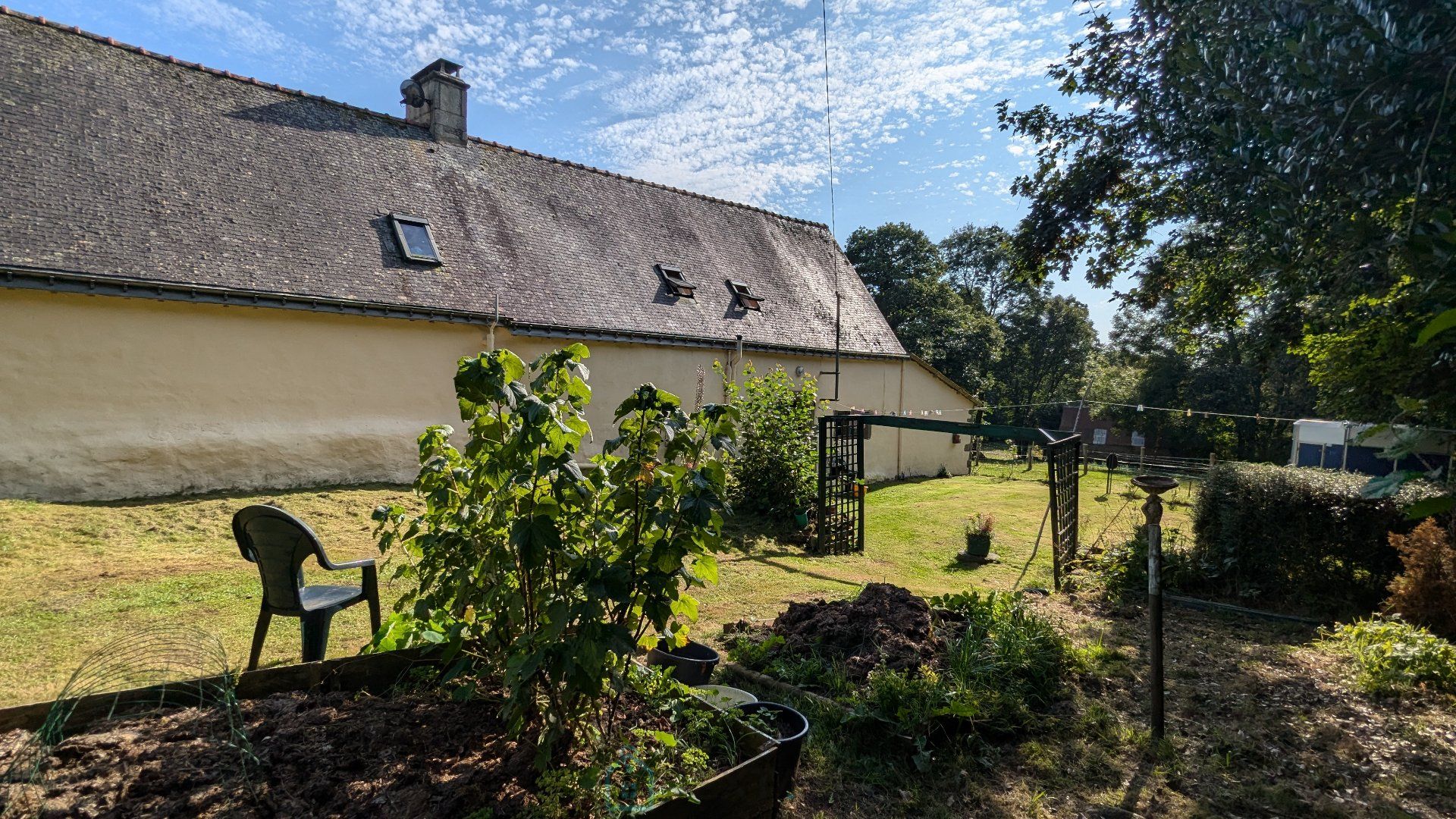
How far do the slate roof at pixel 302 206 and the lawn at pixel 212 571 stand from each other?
289cm

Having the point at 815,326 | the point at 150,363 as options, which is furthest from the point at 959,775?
the point at 815,326

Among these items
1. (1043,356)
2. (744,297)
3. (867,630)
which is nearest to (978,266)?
(1043,356)

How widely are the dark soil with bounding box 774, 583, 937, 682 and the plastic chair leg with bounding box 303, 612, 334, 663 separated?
2.88 metres

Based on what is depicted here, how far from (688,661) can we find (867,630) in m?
1.56

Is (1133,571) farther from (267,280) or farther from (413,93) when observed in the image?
(413,93)

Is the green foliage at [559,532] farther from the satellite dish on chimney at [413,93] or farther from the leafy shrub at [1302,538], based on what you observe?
the satellite dish on chimney at [413,93]

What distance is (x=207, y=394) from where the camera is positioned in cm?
880

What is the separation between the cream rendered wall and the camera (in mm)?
7738

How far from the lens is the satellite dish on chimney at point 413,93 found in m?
14.0

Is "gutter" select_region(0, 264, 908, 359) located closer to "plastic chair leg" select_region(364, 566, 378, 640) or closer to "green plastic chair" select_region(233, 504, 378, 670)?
"green plastic chair" select_region(233, 504, 378, 670)

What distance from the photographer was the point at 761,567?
844cm

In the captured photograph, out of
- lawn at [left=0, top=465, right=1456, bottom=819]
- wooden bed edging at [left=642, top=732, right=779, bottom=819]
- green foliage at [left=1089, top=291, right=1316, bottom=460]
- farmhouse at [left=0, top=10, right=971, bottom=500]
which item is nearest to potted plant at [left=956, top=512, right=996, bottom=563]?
lawn at [left=0, top=465, right=1456, bottom=819]

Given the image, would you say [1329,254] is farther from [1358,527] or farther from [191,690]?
[191,690]

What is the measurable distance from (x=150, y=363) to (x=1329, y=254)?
11448 millimetres
